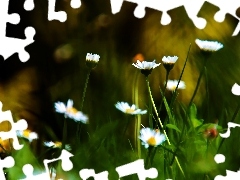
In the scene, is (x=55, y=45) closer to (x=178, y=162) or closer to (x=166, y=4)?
(x=166, y=4)

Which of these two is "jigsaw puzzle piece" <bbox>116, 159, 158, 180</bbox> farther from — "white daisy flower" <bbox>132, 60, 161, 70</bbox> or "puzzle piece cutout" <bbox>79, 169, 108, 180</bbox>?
"white daisy flower" <bbox>132, 60, 161, 70</bbox>

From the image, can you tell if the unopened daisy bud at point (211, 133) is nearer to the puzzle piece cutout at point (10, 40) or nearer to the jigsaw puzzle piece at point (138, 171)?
the jigsaw puzzle piece at point (138, 171)

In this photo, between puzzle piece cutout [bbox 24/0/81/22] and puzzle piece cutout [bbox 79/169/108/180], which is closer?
puzzle piece cutout [bbox 79/169/108/180]

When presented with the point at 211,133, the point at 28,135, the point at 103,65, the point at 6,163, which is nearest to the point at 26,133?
the point at 28,135

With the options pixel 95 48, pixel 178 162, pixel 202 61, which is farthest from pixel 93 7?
pixel 178 162

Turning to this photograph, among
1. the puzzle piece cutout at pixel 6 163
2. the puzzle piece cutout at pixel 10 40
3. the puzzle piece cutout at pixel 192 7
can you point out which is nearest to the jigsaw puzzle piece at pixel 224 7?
the puzzle piece cutout at pixel 192 7

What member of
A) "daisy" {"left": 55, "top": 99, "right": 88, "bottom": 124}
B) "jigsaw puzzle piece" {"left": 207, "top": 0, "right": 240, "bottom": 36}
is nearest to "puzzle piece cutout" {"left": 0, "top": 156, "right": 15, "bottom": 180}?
"daisy" {"left": 55, "top": 99, "right": 88, "bottom": 124}
